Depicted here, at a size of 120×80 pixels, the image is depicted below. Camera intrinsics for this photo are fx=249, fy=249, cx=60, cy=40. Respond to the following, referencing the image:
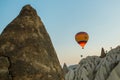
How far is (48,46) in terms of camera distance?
15.6 feet

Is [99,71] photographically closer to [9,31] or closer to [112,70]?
[112,70]

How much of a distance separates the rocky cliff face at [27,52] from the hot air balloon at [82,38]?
31.2 metres

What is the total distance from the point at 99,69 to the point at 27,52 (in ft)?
60.0

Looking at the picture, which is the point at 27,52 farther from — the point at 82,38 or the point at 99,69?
the point at 82,38

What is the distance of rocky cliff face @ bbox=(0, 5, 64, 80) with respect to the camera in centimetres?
423

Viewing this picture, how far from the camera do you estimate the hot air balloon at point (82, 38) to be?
118ft

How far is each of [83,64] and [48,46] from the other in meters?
19.3

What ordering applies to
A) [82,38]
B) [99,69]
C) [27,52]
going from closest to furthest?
1. [27,52]
2. [99,69]
3. [82,38]

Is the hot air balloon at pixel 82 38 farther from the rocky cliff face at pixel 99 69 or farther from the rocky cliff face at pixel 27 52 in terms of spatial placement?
the rocky cliff face at pixel 27 52

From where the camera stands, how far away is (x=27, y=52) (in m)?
4.39

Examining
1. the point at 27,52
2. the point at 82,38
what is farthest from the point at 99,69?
the point at 27,52

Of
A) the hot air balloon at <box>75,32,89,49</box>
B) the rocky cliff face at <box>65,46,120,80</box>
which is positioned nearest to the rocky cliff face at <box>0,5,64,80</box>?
the rocky cliff face at <box>65,46,120,80</box>

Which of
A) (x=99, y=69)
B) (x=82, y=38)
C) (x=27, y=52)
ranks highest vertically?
(x=82, y=38)

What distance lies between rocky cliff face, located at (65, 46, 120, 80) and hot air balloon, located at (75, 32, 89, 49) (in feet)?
37.2
